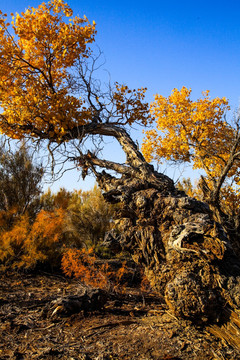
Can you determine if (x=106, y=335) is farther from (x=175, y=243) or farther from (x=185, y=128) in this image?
(x=185, y=128)

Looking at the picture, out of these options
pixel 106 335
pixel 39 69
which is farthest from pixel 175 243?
pixel 39 69

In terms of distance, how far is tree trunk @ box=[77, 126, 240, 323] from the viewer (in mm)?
3471

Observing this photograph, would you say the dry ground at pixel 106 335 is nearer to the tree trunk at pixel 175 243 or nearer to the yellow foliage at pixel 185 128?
the tree trunk at pixel 175 243

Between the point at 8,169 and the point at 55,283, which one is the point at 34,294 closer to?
the point at 55,283

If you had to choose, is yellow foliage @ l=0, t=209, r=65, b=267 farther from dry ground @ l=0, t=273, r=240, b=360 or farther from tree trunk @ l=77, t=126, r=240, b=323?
tree trunk @ l=77, t=126, r=240, b=323

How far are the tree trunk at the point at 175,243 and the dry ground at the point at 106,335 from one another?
330 mm

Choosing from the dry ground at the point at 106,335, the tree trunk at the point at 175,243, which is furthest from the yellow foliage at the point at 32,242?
the tree trunk at the point at 175,243

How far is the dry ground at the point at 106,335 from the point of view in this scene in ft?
10.2

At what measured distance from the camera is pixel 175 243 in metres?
3.73

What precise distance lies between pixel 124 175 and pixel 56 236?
3.58 metres

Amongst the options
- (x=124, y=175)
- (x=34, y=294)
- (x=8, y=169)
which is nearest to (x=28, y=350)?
(x=34, y=294)

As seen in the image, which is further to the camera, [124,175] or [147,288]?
[147,288]

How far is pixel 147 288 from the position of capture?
6422 mm

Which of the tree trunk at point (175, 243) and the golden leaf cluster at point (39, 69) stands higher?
the golden leaf cluster at point (39, 69)
